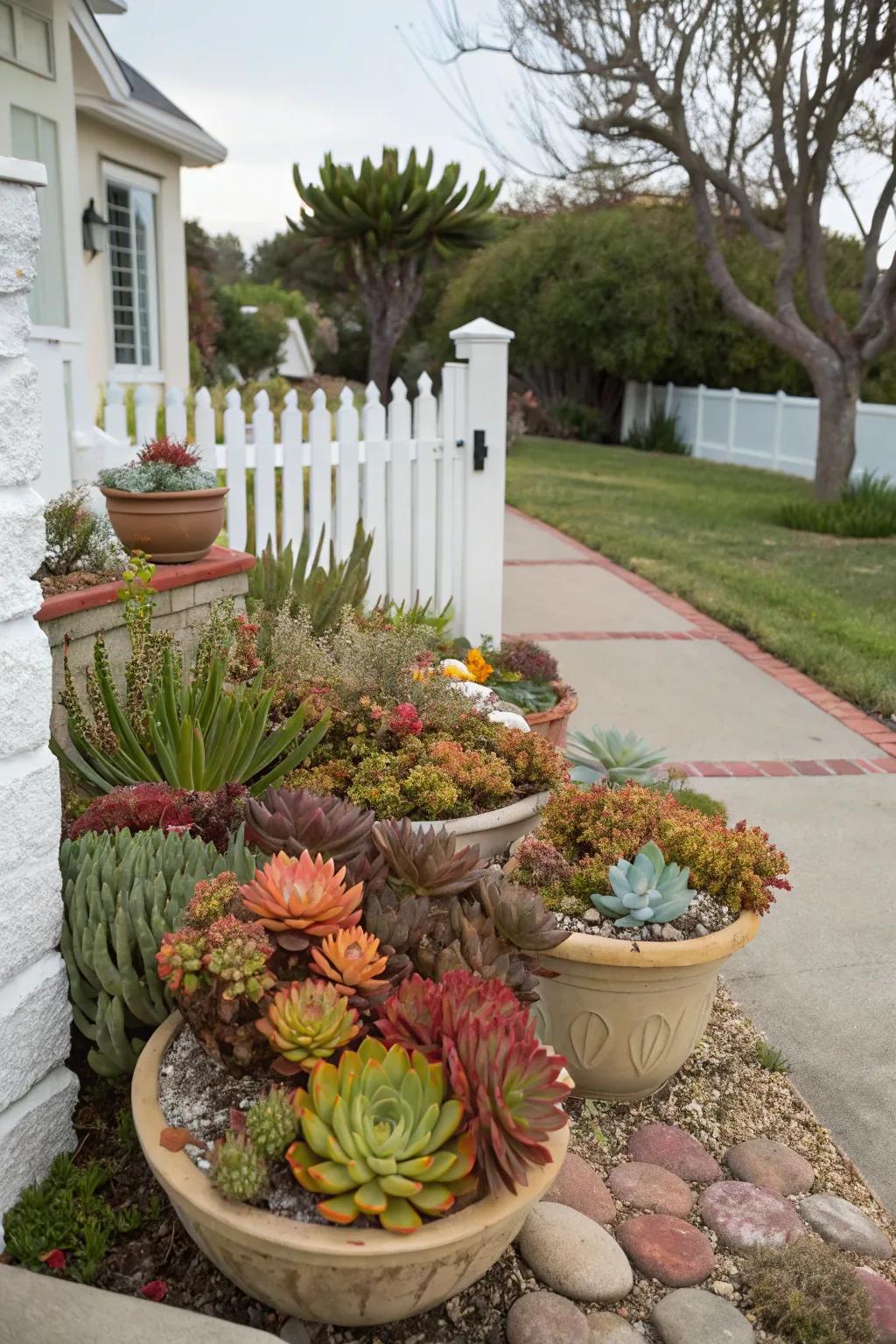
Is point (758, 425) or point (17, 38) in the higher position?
point (17, 38)

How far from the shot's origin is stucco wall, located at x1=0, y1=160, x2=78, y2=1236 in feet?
6.81

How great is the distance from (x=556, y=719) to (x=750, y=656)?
9.91 feet

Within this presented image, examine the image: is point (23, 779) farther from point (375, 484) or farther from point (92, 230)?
point (92, 230)

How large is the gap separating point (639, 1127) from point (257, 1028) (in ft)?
4.06

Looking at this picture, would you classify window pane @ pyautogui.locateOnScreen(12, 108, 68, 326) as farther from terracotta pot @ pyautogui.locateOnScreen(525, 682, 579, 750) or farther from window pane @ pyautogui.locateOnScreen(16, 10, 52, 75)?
terracotta pot @ pyautogui.locateOnScreen(525, 682, 579, 750)

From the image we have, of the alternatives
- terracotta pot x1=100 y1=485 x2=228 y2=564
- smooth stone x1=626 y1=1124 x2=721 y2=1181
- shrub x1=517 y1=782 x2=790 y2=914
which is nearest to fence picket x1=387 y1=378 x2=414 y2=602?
terracotta pot x1=100 y1=485 x2=228 y2=564

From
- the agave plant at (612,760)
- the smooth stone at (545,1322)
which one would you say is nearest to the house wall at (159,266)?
the agave plant at (612,760)

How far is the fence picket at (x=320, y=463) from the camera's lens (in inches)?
222

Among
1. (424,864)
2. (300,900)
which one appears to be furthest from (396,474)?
(300,900)

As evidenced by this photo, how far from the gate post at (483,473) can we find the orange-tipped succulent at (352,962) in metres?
4.31

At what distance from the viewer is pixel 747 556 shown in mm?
11312

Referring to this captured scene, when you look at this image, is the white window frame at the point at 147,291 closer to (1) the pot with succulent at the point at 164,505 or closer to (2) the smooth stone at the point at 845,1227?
(1) the pot with succulent at the point at 164,505

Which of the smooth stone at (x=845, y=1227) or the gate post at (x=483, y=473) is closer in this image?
the smooth stone at (x=845, y=1227)

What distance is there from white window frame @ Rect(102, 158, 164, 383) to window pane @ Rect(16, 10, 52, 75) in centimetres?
237
